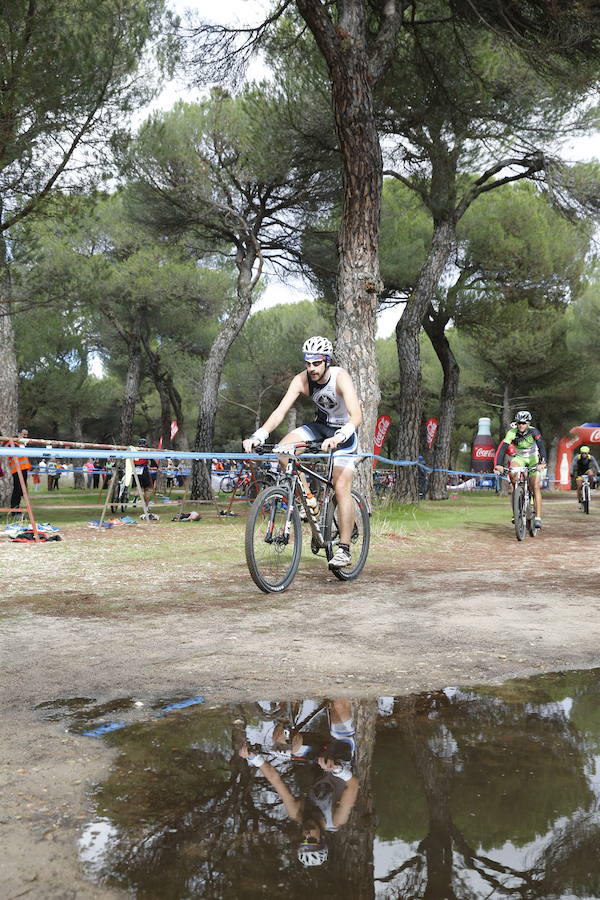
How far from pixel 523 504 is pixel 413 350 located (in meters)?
7.64

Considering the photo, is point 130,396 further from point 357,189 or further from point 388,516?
point 357,189

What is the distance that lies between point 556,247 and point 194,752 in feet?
77.8

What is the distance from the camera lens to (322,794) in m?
2.09

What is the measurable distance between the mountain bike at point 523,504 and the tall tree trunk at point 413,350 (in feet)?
18.7

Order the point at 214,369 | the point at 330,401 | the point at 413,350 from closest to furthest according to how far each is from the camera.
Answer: the point at 330,401 → the point at 413,350 → the point at 214,369

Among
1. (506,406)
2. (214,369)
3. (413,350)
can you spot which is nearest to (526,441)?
(413,350)

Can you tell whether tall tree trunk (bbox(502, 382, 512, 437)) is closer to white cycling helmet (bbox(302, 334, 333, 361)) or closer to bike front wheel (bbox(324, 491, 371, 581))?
bike front wheel (bbox(324, 491, 371, 581))

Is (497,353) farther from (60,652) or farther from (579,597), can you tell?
(60,652)

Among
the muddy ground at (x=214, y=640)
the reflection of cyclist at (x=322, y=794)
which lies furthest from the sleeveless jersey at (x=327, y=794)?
the muddy ground at (x=214, y=640)

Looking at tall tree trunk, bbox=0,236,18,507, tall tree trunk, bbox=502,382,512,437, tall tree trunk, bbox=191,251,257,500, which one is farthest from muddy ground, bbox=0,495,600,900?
tall tree trunk, bbox=502,382,512,437

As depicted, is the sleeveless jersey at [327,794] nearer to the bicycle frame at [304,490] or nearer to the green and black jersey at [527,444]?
the bicycle frame at [304,490]

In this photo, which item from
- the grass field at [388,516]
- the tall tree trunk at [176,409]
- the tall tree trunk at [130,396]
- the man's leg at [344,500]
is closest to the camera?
the man's leg at [344,500]

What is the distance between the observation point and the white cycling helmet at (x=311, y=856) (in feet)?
5.65

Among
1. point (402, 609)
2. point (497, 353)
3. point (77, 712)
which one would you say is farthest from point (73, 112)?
point (497, 353)
